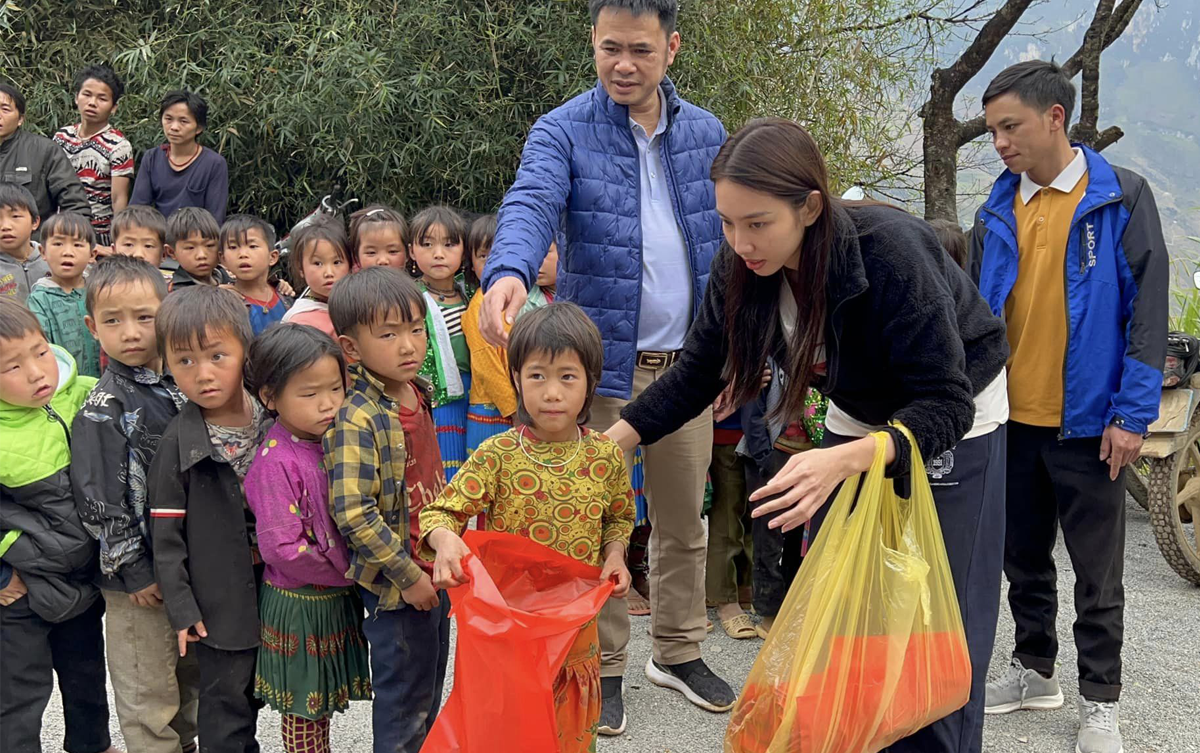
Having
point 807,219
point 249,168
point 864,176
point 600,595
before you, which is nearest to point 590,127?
point 807,219

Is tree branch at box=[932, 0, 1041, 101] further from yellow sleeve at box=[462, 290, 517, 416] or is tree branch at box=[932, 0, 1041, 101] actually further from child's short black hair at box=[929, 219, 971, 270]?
yellow sleeve at box=[462, 290, 517, 416]

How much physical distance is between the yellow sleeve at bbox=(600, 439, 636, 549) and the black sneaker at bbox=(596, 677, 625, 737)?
0.77m

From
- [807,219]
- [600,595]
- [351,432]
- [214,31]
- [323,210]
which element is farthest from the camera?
[214,31]

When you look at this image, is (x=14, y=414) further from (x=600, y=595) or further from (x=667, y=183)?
(x=667, y=183)

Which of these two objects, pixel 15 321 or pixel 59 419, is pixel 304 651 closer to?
pixel 59 419

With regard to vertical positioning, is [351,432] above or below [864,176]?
below

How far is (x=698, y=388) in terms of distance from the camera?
2.36 meters

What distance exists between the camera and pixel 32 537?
2.39 metres

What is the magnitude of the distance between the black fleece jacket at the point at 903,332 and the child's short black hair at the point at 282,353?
954 mm

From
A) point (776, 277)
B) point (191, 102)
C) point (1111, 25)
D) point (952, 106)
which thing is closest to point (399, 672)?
point (776, 277)

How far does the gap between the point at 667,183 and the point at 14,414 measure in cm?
183

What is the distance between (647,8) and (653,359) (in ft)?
3.23

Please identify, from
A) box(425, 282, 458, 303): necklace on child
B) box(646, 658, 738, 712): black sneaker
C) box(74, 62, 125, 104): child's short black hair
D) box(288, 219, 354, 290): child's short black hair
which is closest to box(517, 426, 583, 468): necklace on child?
box(646, 658, 738, 712): black sneaker

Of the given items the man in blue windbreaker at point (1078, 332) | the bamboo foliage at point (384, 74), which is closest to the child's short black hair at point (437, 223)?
Result: the bamboo foliage at point (384, 74)
